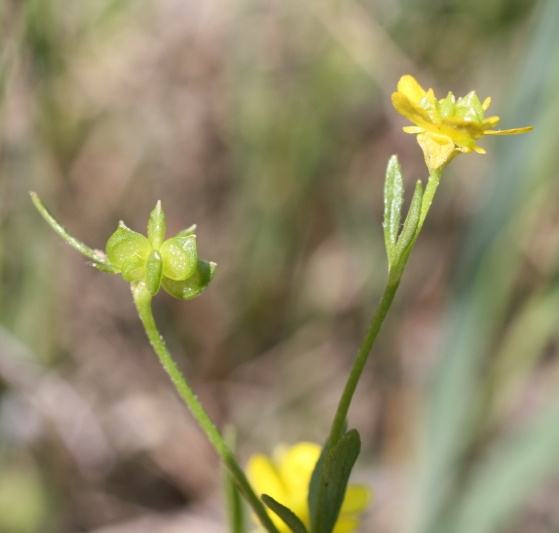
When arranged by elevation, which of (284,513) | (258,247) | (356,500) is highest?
(258,247)

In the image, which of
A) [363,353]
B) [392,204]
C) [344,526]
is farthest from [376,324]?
[344,526]

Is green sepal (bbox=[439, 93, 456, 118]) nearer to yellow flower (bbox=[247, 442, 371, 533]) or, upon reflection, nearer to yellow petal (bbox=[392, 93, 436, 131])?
yellow petal (bbox=[392, 93, 436, 131])

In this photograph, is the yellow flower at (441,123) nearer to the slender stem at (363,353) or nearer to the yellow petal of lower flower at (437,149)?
the yellow petal of lower flower at (437,149)

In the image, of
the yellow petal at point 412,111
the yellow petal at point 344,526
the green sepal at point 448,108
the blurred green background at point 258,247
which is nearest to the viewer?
the yellow petal at point 412,111

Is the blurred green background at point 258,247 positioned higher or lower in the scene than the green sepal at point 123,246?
higher

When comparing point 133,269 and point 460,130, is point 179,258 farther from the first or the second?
point 460,130

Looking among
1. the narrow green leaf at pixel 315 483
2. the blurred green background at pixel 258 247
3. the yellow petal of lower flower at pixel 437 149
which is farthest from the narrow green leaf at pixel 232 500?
the blurred green background at pixel 258 247

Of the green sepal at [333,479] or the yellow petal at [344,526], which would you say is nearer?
the green sepal at [333,479]

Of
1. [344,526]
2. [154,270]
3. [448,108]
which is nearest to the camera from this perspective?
[154,270]
